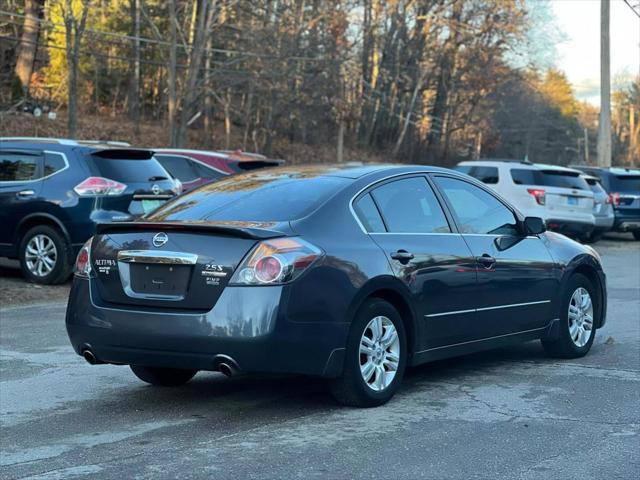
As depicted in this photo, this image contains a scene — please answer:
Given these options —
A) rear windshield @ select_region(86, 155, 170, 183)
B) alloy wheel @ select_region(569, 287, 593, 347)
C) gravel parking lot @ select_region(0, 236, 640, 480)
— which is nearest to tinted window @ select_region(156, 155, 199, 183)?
rear windshield @ select_region(86, 155, 170, 183)

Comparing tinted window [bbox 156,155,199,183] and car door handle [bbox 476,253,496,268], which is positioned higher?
tinted window [bbox 156,155,199,183]

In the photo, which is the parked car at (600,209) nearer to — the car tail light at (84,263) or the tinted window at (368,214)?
the tinted window at (368,214)

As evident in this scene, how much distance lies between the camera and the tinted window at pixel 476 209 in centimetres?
725

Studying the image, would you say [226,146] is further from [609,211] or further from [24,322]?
[24,322]

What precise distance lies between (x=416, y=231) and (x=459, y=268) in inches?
16.5

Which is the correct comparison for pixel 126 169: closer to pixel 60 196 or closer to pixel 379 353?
pixel 60 196

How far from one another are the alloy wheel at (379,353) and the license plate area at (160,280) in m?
1.15

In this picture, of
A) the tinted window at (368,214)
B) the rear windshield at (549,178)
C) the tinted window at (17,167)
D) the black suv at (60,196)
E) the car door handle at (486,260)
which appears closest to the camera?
the tinted window at (368,214)

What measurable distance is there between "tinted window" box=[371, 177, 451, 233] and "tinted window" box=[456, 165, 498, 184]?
15.3m

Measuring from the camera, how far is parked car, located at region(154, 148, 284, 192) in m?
16.4

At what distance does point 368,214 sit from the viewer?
6480 mm

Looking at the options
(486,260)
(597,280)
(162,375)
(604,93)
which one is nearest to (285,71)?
(604,93)

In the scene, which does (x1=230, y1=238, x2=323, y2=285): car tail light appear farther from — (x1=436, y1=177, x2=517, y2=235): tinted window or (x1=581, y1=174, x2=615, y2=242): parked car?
(x1=581, y1=174, x2=615, y2=242): parked car

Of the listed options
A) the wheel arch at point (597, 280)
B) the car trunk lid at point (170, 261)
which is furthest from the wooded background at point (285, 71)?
the car trunk lid at point (170, 261)
